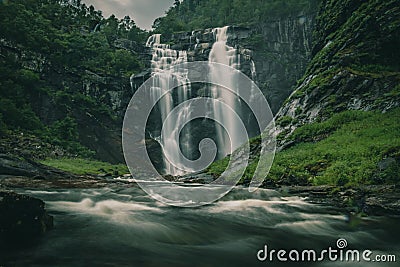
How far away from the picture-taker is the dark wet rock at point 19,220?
3.66 meters

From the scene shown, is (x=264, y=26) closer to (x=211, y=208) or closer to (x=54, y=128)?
(x=54, y=128)

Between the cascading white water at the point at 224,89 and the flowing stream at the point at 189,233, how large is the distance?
2464 cm

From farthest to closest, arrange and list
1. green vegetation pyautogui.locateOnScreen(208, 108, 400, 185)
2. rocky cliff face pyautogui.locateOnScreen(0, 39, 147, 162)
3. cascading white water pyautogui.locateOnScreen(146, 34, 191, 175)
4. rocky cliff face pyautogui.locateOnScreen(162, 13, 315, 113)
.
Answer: rocky cliff face pyautogui.locateOnScreen(162, 13, 315, 113), cascading white water pyautogui.locateOnScreen(146, 34, 191, 175), rocky cliff face pyautogui.locateOnScreen(0, 39, 147, 162), green vegetation pyautogui.locateOnScreen(208, 108, 400, 185)

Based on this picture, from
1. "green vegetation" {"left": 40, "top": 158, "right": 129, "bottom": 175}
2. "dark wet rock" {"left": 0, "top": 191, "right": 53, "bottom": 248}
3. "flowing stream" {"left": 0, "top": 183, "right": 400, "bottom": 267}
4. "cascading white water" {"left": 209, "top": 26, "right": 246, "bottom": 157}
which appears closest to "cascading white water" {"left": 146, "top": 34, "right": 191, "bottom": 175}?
"cascading white water" {"left": 209, "top": 26, "right": 246, "bottom": 157}

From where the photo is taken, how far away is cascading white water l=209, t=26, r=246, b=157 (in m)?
34.1

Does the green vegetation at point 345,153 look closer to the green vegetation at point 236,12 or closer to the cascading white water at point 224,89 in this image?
the cascading white water at point 224,89

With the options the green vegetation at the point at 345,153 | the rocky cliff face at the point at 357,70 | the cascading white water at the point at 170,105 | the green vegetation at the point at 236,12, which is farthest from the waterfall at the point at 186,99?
the green vegetation at the point at 345,153

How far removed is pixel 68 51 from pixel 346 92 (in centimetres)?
2702

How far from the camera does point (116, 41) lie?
136 feet

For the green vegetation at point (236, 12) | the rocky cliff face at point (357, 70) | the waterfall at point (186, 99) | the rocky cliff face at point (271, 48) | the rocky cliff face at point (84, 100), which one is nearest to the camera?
the rocky cliff face at point (357, 70)

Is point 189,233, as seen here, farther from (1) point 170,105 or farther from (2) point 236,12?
(2) point 236,12

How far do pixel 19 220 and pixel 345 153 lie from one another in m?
10.5

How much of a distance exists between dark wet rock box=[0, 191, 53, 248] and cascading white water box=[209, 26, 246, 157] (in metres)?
27.7

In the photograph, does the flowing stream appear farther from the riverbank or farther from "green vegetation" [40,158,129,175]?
"green vegetation" [40,158,129,175]
